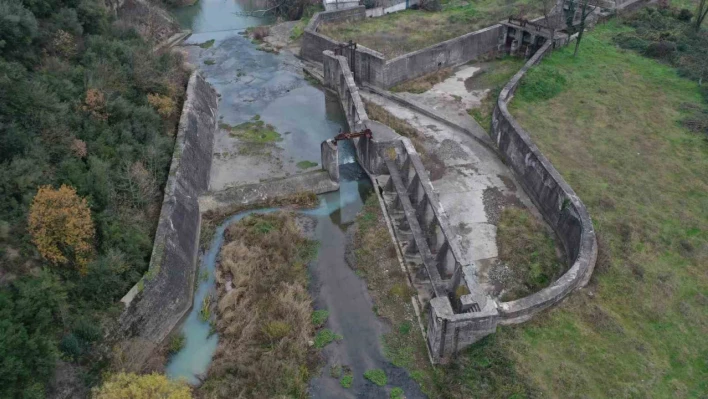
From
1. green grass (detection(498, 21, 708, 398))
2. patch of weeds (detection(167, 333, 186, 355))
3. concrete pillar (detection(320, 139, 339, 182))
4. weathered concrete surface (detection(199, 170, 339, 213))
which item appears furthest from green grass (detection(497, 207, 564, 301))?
patch of weeds (detection(167, 333, 186, 355))

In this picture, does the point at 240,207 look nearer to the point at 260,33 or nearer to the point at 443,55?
the point at 443,55

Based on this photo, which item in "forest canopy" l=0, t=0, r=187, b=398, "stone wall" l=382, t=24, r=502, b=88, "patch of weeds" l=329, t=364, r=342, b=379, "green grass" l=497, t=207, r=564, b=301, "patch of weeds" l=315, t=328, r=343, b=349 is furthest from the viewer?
"stone wall" l=382, t=24, r=502, b=88

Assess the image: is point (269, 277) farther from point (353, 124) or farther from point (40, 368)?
point (353, 124)

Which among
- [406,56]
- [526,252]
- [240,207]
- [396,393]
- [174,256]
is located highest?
[406,56]

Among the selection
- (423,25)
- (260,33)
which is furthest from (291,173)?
(260,33)

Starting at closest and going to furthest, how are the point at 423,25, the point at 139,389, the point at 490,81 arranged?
the point at 139,389 < the point at 490,81 < the point at 423,25

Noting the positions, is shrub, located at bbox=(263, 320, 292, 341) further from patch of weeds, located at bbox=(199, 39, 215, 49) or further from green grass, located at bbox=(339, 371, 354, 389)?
patch of weeds, located at bbox=(199, 39, 215, 49)

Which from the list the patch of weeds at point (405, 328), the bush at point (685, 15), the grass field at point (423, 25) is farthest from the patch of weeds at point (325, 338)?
the bush at point (685, 15)

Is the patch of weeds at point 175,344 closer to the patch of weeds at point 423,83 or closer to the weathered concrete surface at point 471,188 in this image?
the weathered concrete surface at point 471,188
